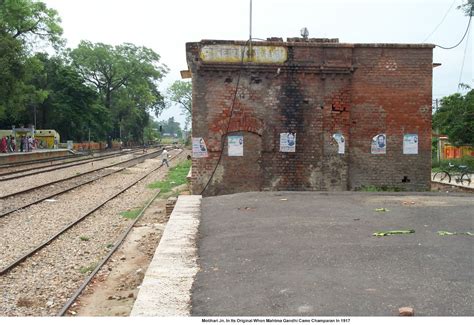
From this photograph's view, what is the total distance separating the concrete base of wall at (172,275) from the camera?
4.93m

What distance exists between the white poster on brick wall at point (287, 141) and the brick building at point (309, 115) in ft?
0.09

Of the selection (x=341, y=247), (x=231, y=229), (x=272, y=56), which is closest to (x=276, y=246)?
(x=341, y=247)

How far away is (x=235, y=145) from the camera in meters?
14.7

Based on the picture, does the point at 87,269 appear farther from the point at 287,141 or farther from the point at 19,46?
the point at 19,46

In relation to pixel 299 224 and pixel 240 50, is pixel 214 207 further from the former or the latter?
pixel 240 50

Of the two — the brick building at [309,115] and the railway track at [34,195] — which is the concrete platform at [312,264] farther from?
the railway track at [34,195]

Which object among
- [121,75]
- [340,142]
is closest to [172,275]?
[340,142]

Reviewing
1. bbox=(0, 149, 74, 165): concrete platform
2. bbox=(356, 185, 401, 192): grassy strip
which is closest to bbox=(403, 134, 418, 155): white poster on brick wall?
bbox=(356, 185, 401, 192): grassy strip

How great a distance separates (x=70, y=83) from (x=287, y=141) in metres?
52.2

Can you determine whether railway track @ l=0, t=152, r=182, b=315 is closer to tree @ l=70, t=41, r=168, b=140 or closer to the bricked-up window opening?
the bricked-up window opening

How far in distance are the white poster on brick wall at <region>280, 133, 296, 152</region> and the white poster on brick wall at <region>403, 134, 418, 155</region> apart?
332 centimetres

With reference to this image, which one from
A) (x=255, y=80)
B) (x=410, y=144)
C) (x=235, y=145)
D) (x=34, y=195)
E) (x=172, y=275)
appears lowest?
(x=34, y=195)

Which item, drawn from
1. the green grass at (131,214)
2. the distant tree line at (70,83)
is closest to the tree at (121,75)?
the distant tree line at (70,83)

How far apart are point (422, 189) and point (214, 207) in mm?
7097
